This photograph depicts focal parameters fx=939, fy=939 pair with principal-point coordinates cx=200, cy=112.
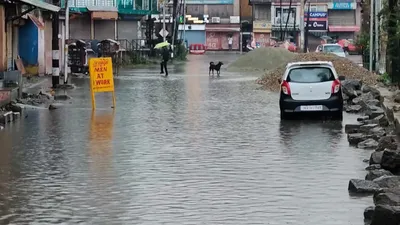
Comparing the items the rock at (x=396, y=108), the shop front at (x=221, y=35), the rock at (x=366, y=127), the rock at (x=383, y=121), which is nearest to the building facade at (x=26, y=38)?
the rock at (x=396, y=108)

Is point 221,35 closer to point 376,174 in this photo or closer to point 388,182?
point 376,174

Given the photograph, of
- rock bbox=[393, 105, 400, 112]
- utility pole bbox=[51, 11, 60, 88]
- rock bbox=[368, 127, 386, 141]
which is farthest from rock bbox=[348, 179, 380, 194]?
utility pole bbox=[51, 11, 60, 88]

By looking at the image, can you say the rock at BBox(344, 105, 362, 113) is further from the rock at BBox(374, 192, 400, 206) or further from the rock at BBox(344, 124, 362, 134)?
the rock at BBox(374, 192, 400, 206)

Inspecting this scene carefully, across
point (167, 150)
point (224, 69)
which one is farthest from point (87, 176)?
point (224, 69)

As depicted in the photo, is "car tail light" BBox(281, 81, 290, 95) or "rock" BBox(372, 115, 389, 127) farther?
"car tail light" BBox(281, 81, 290, 95)

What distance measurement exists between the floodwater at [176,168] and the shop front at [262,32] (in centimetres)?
8198

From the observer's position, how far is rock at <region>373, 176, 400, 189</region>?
1160 cm

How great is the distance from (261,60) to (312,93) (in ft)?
121

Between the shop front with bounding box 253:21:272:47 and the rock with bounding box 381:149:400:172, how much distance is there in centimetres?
9377

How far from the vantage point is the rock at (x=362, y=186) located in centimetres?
1180

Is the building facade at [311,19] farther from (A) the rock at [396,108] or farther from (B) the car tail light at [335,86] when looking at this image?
(A) the rock at [396,108]

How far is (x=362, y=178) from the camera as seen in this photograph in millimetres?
13297

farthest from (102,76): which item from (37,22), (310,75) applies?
(37,22)

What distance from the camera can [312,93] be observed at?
22734 millimetres
